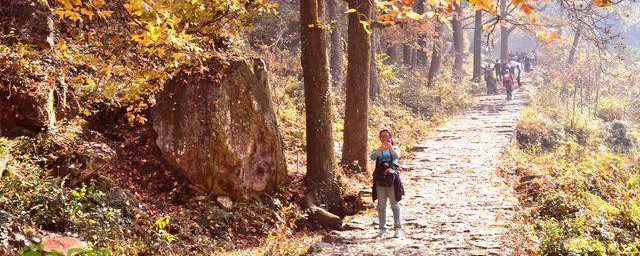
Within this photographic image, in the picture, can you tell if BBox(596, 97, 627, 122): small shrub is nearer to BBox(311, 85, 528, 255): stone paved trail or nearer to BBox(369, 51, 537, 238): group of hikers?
BBox(311, 85, 528, 255): stone paved trail

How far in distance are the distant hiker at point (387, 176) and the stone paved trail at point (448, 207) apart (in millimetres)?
451

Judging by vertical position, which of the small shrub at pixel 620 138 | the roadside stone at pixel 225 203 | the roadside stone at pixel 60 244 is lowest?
the small shrub at pixel 620 138

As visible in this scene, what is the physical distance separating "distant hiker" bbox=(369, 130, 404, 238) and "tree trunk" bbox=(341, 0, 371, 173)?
320 centimetres

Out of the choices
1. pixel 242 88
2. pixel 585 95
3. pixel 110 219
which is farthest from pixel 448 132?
pixel 585 95

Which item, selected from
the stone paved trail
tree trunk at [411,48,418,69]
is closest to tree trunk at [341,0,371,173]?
the stone paved trail

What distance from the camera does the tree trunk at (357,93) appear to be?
10.5 metres

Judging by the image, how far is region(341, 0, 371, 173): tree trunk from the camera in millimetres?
10516

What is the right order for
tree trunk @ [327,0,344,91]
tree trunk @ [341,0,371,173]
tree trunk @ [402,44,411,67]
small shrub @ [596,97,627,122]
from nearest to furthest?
tree trunk @ [341,0,371,173]
tree trunk @ [327,0,344,91]
small shrub @ [596,97,627,122]
tree trunk @ [402,44,411,67]

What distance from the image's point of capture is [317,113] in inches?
369

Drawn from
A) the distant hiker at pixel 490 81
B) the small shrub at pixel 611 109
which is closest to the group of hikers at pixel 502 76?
the distant hiker at pixel 490 81

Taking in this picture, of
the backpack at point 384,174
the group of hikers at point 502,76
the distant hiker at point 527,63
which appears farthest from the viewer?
the distant hiker at point 527,63

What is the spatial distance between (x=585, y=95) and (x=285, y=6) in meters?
19.9

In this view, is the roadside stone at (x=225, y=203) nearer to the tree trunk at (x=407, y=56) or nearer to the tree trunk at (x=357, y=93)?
the tree trunk at (x=357, y=93)

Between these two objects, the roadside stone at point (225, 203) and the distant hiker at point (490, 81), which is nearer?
the roadside stone at point (225, 203)
